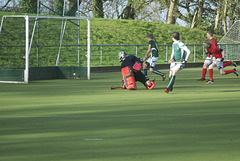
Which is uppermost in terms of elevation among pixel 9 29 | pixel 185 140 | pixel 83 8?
pixel 83 8

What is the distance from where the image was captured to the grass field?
770cm

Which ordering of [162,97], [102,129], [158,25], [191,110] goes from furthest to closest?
[158,25], [162,97], [191,110], [102,129]

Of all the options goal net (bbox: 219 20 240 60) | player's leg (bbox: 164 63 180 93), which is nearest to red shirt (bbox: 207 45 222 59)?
player's leg (bbox: 164 63 180 93)

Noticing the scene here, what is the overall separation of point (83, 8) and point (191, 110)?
152 ft

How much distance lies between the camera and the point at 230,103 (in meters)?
14.3

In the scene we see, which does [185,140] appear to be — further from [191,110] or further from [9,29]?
[9,29]

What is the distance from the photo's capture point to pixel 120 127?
1008cm

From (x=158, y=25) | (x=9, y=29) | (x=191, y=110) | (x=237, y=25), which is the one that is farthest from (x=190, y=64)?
(x=191, y=110)

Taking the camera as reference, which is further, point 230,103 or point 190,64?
point 190,64

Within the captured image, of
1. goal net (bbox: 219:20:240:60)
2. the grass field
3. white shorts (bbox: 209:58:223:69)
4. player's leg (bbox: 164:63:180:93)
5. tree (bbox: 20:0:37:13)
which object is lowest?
the grass field

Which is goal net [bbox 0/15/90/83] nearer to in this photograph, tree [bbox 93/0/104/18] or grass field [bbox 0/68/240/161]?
grass field [bbox 0/68/240/161]

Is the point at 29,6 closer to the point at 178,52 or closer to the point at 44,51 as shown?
the point at 44,51

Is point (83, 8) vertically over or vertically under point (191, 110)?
over

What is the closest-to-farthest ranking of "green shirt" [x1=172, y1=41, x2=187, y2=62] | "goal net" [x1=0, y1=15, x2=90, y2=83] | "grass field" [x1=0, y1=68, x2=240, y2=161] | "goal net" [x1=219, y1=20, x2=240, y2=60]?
"grass field" [x1=0, y1=68, x2=240, y2=161]
"green shirt" [x1=172, y1=41, x2=187, y2=62]
"goal net" [x1=0, y1=15, x2=90, y2=83]
"goal net" [x1=219, y1=20, x2=240, y2=60]
